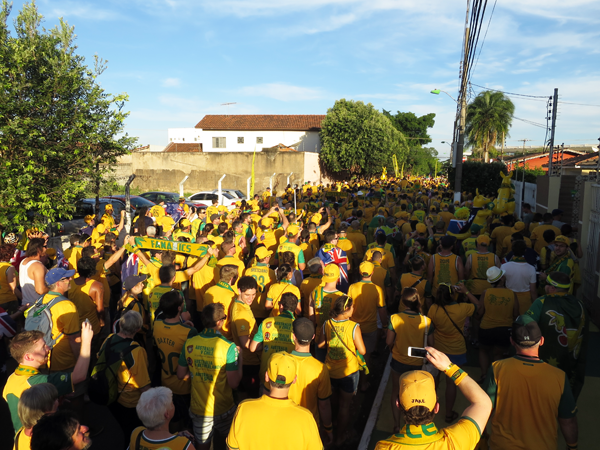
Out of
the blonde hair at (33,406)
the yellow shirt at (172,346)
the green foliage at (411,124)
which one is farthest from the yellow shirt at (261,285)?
the green foliage at (411,124)

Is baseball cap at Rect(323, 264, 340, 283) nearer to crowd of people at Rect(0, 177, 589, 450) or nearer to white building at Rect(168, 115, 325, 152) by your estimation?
crowd of people at Rect(0, 177, 589, 450)

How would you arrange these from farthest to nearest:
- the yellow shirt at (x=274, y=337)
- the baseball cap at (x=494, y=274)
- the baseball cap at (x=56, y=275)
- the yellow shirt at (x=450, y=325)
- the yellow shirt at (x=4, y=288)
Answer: the yellow shirt at (x=4, y=288)
the baseball cap at (x=494, y=274)
the baseball cap at (x=56, y=275)
the yellow shirt at (x=450, y=325)
the yellow shirt at (x=274, y=337)

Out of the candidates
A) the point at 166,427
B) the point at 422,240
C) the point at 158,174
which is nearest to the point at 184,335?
the point at 166,427

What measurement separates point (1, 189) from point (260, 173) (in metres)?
21.3

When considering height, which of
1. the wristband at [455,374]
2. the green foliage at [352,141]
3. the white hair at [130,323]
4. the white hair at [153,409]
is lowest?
the white hair at [153,409]

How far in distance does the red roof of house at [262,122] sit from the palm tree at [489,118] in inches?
746

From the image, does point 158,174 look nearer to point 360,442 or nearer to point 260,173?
point 260,173

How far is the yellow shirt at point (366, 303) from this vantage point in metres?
5.14

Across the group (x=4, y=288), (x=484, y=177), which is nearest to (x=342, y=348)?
(x=4, y=288)

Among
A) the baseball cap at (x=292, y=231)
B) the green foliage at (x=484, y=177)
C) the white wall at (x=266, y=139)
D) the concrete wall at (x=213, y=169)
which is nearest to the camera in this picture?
the baseball cap at (x=292, y=231)

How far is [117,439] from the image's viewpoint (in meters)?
4.53

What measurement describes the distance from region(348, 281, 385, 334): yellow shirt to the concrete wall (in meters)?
23.7

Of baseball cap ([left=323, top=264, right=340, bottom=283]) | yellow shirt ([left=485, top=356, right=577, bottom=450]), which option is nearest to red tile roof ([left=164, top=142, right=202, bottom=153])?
baseball cap ([left=323, top=264, right=340, bottom=283])

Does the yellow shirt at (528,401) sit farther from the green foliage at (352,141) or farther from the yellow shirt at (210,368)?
the green foliage at (352,141)
